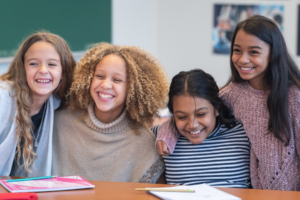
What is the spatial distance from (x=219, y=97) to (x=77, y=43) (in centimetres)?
192

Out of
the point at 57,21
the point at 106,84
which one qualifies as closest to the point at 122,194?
the point at 106,84

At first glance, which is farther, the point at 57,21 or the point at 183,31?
the point at 183,31

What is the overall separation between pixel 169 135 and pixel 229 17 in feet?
9.38

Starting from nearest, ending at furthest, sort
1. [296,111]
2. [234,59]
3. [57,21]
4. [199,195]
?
[199,195] → [296,111] → [234,59] → [57,21]

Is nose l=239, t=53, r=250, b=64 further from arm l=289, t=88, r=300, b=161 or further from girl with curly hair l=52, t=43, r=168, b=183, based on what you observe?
girl with curly hair l=52, t=43, r=168, b=183

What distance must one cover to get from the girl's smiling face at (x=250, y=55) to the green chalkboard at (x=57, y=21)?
1.71 meters

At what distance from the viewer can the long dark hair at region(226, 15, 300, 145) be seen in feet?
4.56

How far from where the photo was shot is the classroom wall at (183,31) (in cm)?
392

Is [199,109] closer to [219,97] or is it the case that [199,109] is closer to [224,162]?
[219,97]

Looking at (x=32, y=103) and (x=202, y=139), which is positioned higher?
(x=32, y=103)

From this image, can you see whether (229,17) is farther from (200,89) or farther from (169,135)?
(169,135)

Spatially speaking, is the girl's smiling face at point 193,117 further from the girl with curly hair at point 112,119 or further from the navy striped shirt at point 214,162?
the girl with curly hair at point 112,119

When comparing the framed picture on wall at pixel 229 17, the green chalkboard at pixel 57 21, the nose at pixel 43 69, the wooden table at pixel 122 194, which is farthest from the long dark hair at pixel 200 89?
the framed picture on wall at pixel 229 17

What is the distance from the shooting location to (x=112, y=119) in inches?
67.8
